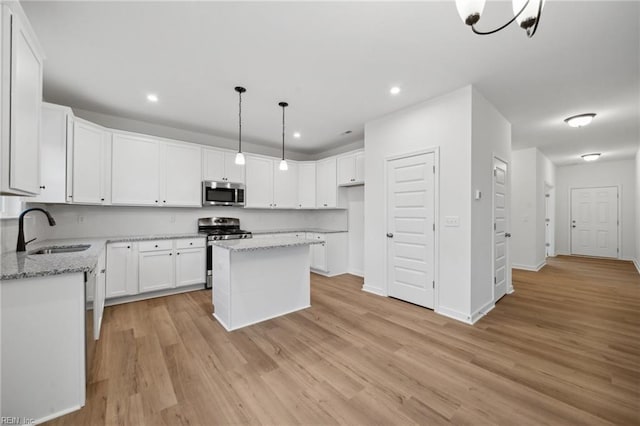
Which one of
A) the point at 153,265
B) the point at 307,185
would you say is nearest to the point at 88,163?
the point at 153,265

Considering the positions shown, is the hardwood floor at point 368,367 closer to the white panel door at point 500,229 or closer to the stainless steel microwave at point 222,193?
the white panel door at point 500,229

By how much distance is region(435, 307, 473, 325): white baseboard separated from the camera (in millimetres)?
2959

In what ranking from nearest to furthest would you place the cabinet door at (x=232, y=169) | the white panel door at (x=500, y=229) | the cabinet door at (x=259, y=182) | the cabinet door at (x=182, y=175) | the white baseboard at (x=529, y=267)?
the white panel door at (x=500, y=229) → the cabinet door at (x=182, y=175) → the cabinet door at (x=232, y=169) → the cabinet door at (x=259, y=182) → the white baseboard at (x=529, y=267)

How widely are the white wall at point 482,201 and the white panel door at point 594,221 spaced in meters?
6.36

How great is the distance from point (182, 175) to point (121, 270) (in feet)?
5.49

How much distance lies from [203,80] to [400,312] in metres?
3.65

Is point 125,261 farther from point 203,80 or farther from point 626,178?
point 626,178

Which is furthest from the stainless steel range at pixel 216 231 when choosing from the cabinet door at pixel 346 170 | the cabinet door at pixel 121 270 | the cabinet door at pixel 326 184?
the cabinet door at pixel 346 170

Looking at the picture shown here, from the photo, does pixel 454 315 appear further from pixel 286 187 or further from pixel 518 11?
pixel 286 187

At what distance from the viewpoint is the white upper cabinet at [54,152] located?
112 inches

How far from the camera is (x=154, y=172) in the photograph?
404 cm

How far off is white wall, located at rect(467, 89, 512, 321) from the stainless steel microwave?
148 inches

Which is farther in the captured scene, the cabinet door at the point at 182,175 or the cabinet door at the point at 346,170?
the cabinet door at the point at 346,170

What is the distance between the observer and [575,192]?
298 inches
